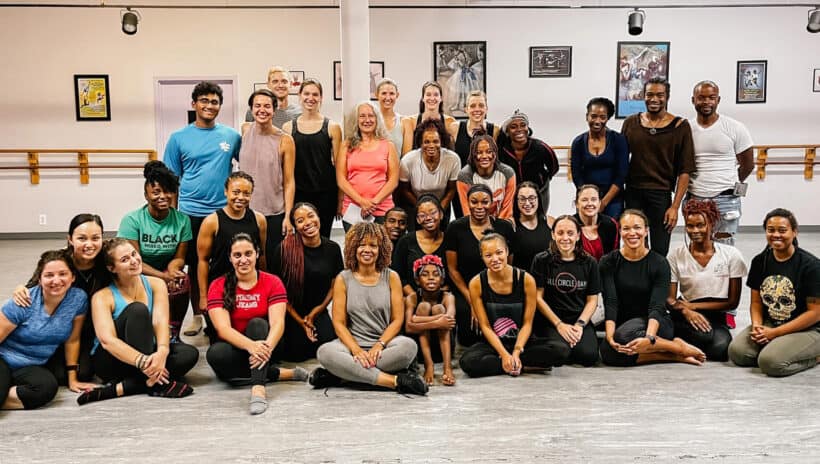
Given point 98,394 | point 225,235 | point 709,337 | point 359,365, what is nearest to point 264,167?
point 225,235

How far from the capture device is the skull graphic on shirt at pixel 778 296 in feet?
10.9

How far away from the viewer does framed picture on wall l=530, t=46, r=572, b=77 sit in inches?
329

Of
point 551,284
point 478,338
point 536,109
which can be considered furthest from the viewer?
point 536,109

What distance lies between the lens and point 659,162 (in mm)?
4258

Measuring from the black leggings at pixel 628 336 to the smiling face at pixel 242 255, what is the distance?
1.87 m

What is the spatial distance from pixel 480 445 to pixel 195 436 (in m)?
1.10

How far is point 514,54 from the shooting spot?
839cm

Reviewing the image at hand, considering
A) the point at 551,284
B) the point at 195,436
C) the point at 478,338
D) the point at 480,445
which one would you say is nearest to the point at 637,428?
the point at 480,445

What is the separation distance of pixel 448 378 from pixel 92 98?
23.0ft

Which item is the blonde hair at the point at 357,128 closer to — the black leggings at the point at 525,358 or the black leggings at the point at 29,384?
the black leggings at the point at 525,358

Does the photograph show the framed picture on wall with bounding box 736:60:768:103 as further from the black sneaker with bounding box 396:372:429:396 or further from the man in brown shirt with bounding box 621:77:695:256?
the black sneaker with bounding box 396:372:429:396

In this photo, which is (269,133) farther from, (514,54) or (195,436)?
(514,54)

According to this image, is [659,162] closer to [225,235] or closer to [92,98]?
[225,235]

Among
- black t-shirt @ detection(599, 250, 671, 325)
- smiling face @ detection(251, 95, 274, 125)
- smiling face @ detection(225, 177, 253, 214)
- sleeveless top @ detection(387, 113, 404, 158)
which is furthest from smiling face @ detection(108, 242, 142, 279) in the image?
black t-shirt @ detection(599, 250, 671, 325)
